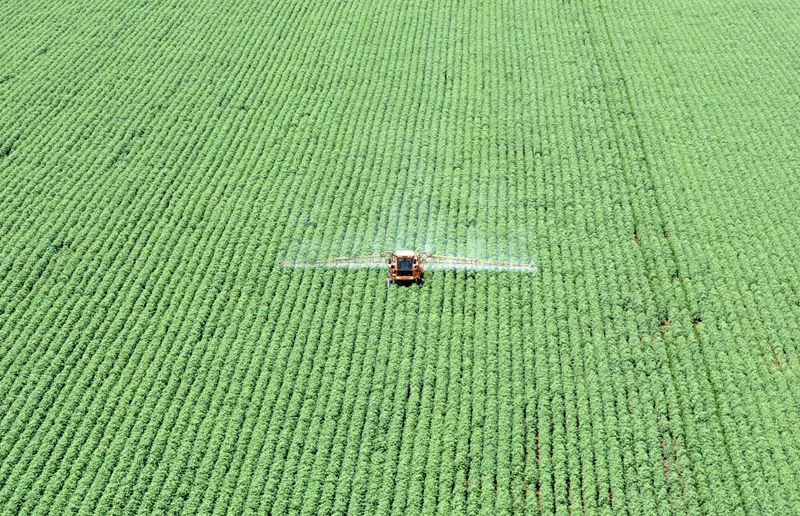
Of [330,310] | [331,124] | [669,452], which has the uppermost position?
[331,124]

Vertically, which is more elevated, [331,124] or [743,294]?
[331,124]

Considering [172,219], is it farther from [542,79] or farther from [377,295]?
[542,79]

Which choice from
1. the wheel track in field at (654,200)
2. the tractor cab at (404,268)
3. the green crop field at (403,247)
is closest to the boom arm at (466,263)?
the green crop field at (403,247)

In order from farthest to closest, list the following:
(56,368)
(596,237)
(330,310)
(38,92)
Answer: (38,92)
(596,237)
(330,310)
(56,368)

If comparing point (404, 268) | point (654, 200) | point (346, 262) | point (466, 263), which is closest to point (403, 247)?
point (404, 268)

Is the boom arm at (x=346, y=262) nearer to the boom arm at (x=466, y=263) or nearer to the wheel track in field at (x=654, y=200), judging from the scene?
the boom arm at (x=466, y=263)

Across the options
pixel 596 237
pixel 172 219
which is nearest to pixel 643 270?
pixel 596 237

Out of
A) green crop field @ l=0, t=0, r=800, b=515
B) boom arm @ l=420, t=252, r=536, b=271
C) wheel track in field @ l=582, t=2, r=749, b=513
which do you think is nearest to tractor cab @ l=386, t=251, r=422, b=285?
green crop field @ l=0, t=0, r=800, b=515

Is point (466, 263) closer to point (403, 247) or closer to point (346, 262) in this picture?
point (403, 247)
